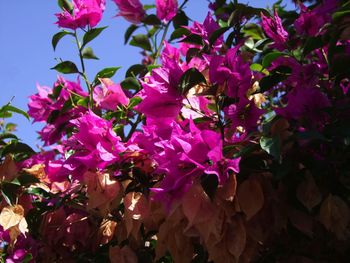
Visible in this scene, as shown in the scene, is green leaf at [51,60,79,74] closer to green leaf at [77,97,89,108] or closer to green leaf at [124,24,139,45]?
green leaf at [77,97,89,108]

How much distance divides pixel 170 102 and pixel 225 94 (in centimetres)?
11

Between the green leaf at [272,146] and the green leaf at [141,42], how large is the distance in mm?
746

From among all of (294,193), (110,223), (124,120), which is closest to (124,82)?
(124,120)

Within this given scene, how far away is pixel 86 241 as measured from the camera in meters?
1.35

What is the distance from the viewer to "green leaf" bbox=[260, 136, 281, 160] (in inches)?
32.8

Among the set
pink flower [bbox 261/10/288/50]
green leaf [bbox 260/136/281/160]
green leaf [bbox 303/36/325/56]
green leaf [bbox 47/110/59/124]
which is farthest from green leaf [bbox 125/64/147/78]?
green leaf [bbox 260/136/281/160]

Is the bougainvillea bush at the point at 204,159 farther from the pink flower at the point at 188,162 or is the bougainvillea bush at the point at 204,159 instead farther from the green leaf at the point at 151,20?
the green leaf at the point at 151,20

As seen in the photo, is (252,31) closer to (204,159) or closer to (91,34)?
(91,34)

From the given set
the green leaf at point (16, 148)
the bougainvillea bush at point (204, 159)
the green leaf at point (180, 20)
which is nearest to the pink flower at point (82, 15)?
the bougainvillea bush at point (204, 159)

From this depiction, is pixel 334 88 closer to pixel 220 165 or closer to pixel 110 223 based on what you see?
pixel 220 165

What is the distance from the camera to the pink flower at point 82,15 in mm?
1375

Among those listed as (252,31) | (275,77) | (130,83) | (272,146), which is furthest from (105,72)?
(272,146)

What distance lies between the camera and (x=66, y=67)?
55.8 inches

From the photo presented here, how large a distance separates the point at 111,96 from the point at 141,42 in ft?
0.96
